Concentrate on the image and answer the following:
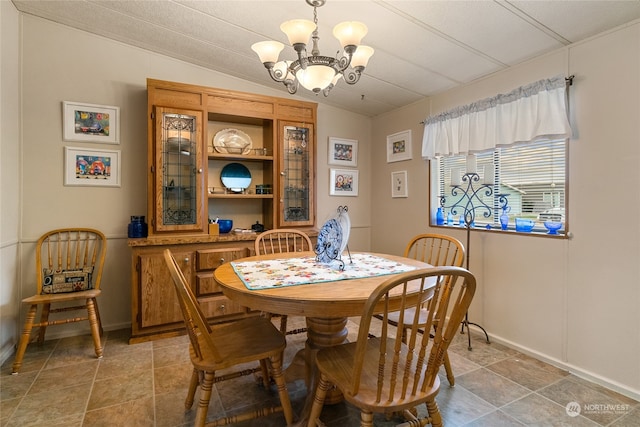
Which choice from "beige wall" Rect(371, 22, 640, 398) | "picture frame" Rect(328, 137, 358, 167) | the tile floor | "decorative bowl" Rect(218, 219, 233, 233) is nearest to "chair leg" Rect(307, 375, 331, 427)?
the tile floor

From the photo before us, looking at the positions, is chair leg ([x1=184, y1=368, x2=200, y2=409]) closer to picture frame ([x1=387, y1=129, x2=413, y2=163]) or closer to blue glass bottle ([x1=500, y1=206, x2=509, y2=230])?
blue glass bottle ([x1=500, y1=206, x2=509, y2=230])

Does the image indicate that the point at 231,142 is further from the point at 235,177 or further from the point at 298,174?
the point at 298,174

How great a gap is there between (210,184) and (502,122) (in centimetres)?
271

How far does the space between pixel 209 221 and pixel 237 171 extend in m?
0.59

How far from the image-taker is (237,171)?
3.37 metres

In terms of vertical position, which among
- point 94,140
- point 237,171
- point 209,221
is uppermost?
point 94,140

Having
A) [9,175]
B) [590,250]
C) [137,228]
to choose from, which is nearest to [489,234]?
[590,250]

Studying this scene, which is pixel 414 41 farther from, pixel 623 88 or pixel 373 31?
pixel 623 88

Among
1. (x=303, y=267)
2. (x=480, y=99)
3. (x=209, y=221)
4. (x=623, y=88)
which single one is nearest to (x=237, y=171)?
(x=209, y=221)

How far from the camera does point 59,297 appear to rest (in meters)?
2.35

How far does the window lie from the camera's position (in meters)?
2.34

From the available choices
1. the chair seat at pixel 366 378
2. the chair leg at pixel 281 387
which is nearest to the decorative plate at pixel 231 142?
the chair leg at pixel 281 387

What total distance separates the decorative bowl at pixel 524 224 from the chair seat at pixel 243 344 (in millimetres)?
2029

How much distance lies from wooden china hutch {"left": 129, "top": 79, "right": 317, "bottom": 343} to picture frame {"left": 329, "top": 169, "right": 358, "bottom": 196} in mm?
589
